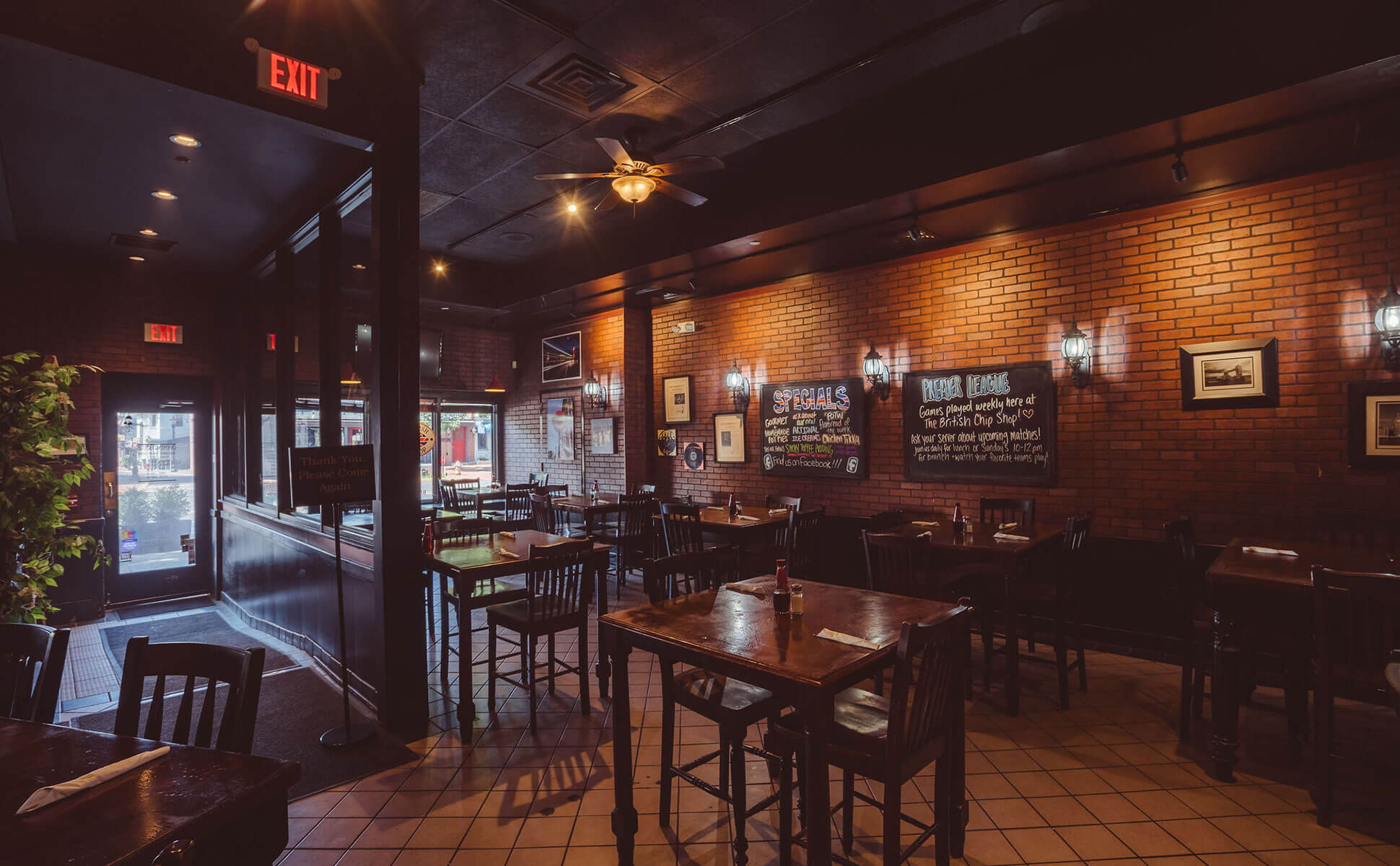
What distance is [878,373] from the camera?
6125mm

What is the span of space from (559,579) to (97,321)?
245 inches

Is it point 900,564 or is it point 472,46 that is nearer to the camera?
point 472,46

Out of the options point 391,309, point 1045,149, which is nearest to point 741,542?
point 391,309

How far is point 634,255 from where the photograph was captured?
6.64 meters

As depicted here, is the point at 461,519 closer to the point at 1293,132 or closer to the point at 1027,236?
the point at 1027,236

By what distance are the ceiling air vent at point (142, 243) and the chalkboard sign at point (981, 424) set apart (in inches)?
278

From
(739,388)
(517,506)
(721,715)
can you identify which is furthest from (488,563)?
(739,388)

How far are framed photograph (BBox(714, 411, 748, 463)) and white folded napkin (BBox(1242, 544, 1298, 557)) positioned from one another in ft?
14.6

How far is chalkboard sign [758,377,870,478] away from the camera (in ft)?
20.9

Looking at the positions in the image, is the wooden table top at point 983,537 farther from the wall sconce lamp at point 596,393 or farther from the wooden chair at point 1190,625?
the wall sconce lamp at point 596,393

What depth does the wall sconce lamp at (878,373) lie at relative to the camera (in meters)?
6.13

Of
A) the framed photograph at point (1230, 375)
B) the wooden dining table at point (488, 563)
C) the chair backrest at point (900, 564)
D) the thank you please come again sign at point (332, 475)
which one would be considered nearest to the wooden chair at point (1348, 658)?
the chair backrest at point (900, 564)

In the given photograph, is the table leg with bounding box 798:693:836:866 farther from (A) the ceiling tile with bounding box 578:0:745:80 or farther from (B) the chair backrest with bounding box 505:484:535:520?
(B) the chair backrest with bounding box 505:484:535:520

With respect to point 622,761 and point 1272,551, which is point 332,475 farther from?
point 1272,551
